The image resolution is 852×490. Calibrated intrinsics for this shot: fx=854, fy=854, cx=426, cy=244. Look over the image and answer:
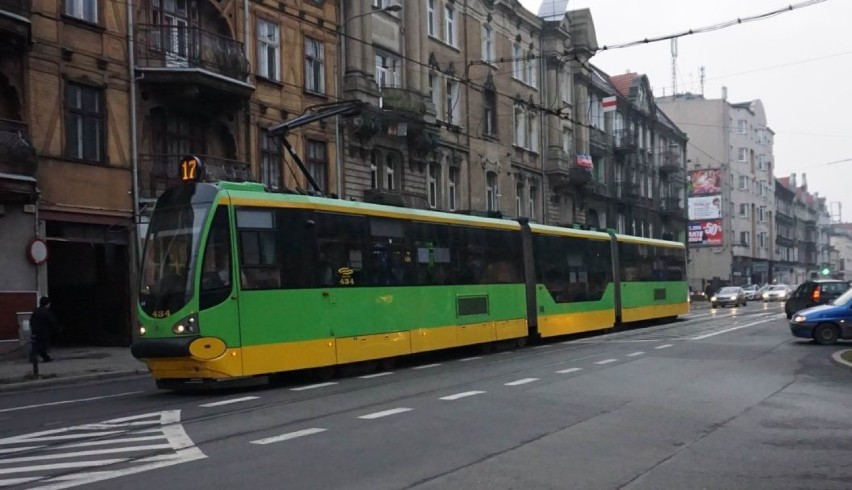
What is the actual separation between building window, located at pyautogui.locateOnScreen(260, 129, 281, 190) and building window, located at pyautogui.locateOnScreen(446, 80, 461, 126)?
38.4 feet

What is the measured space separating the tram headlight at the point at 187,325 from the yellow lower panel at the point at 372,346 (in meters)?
3.21

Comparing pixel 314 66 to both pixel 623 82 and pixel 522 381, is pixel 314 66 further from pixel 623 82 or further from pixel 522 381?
pixel 623 82

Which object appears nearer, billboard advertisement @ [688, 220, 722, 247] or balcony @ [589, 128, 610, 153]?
balcony @ [589, 128, 610, 153]

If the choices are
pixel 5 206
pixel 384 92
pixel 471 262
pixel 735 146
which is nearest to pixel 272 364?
pixel 471 262

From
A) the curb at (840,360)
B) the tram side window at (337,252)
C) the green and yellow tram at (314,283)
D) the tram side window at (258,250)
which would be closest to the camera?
the green and yellow tram at (314,283)

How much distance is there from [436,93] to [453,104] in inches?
68.4

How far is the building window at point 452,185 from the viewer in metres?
38.2

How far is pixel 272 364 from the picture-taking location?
46.3 ft

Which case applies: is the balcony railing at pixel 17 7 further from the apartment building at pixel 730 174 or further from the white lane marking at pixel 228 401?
the apartment building at pixel 730 174

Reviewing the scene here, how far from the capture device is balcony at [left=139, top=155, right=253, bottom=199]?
77.7 ft

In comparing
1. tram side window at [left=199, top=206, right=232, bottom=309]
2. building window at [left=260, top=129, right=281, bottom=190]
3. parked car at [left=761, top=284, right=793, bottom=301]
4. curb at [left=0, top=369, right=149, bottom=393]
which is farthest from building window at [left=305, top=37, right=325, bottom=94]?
parked car at [left=761, top=284, right=793, bottom=301]

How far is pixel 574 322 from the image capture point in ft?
84.8

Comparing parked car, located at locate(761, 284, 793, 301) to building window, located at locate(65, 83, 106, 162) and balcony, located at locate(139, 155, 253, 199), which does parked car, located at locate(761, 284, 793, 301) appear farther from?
building window, located at locate(65, 83, 106, 162)

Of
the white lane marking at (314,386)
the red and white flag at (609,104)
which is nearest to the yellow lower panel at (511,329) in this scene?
the white lane marking at (314,386)
